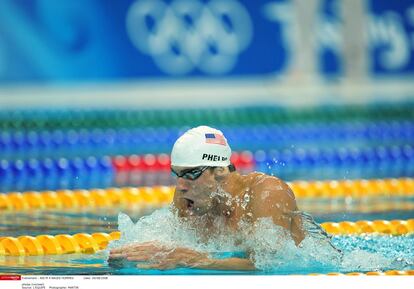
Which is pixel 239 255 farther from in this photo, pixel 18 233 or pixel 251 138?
pixel 251 138

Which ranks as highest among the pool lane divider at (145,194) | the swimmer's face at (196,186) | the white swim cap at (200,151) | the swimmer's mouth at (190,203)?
the pool lane divider at (145,194)

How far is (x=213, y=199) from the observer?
4297 mm

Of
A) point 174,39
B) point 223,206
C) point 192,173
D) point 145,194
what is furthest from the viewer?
point 174,39

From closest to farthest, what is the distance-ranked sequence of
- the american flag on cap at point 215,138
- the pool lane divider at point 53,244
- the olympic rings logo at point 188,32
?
the american flag on cap at point 215,138 < the pool lane divider at point 53,244 < the olympic rings logo at point 188,32

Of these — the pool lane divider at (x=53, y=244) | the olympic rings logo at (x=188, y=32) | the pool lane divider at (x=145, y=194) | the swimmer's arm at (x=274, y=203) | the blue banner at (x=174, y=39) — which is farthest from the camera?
the olympic rings logo at (x=188, y=32)

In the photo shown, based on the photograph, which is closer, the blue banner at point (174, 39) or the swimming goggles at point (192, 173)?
the swimming goggles at point (192, 173)

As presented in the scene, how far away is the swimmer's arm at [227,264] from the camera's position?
418 cm

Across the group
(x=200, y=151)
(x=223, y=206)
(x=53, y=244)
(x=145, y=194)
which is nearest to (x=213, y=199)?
(x=223, y=206)

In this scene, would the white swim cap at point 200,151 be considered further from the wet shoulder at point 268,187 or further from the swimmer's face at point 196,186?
→ the wet shoulder at point 268,187

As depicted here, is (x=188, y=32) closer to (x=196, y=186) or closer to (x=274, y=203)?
(x=196, y=186)

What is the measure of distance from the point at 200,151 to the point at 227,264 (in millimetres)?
486

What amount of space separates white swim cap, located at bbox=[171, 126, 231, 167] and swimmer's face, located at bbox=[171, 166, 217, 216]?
0.03m

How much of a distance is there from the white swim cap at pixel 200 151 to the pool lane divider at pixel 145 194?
2699mm

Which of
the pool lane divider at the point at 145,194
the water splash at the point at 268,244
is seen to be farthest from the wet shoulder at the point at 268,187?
the pool lane divider at the point at 145,194
